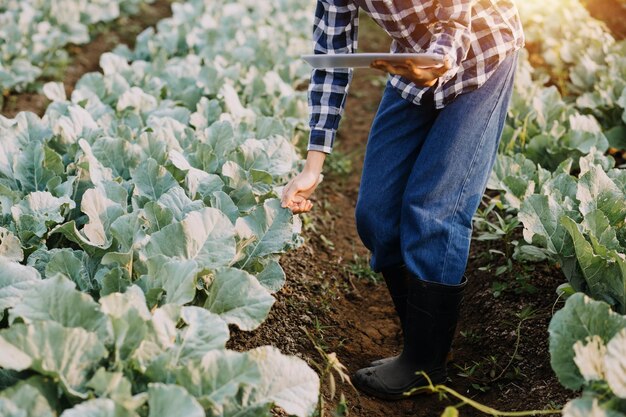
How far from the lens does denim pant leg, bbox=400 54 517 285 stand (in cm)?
238

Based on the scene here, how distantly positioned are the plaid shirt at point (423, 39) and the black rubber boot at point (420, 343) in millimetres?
587

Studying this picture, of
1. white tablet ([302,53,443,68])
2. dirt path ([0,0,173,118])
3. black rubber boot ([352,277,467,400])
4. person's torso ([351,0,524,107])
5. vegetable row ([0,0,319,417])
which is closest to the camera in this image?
vegetable row ([0,0,319,417])

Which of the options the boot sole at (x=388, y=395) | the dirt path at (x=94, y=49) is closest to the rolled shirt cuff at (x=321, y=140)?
the boot sole at (x=388, y=395)

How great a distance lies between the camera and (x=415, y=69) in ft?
6.84

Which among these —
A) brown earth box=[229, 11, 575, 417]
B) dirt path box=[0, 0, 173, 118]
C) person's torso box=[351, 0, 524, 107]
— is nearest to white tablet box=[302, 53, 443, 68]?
Result: person's torso box=[351, 0, 524, 107]

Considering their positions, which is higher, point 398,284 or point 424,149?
point 424,149

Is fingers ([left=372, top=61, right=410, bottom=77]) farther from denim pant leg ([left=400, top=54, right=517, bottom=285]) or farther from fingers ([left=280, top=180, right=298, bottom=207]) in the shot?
fingers ([left=280, top=180, right=298, bottom=207])

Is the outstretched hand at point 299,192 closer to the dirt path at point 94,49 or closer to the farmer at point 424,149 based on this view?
the farmer at point 424,149

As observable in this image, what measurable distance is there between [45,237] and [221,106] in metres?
1.52

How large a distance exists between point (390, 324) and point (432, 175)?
953 mm

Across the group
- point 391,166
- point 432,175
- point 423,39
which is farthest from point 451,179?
point 423,39

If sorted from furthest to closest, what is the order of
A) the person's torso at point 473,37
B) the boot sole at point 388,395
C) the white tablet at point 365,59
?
the boot sole at point 388,395 → the person's torso at point 473,37 → the white tablet at point 365,59

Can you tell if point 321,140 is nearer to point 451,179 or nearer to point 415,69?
point 451,179

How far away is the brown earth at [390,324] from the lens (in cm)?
258
